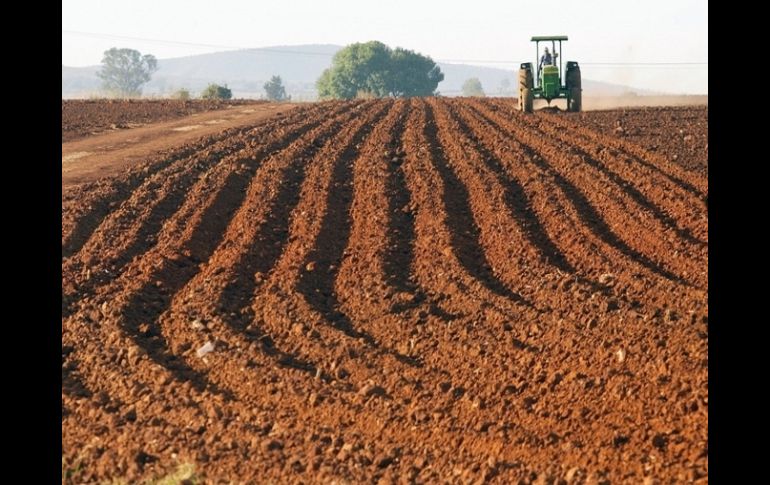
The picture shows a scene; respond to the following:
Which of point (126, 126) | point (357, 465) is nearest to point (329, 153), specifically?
point (126, 126)

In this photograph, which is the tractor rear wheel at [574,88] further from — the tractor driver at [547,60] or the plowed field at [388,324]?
the plowed field at [388,324]

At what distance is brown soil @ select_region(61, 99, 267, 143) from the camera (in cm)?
2558

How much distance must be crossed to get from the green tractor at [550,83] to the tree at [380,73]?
65.5 m

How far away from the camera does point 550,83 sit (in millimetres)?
28016

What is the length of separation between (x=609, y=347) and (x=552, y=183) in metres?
7.76

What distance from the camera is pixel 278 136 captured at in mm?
21969

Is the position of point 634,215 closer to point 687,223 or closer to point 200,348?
point 687,223

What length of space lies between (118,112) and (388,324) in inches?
970

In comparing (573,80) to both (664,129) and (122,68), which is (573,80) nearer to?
(664,129)

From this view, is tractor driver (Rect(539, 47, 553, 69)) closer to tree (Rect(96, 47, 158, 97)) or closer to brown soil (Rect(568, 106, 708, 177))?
brown soil (Rect(568, 106, 708, 177))

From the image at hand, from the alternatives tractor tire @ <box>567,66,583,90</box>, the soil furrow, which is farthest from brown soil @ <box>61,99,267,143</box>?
tractor tire @ <box>567,66,583,90</box>

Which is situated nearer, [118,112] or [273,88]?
[118,112]

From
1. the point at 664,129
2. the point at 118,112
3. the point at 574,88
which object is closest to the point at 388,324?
the point at 664,129

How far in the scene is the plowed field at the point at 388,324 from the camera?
19.9ft
